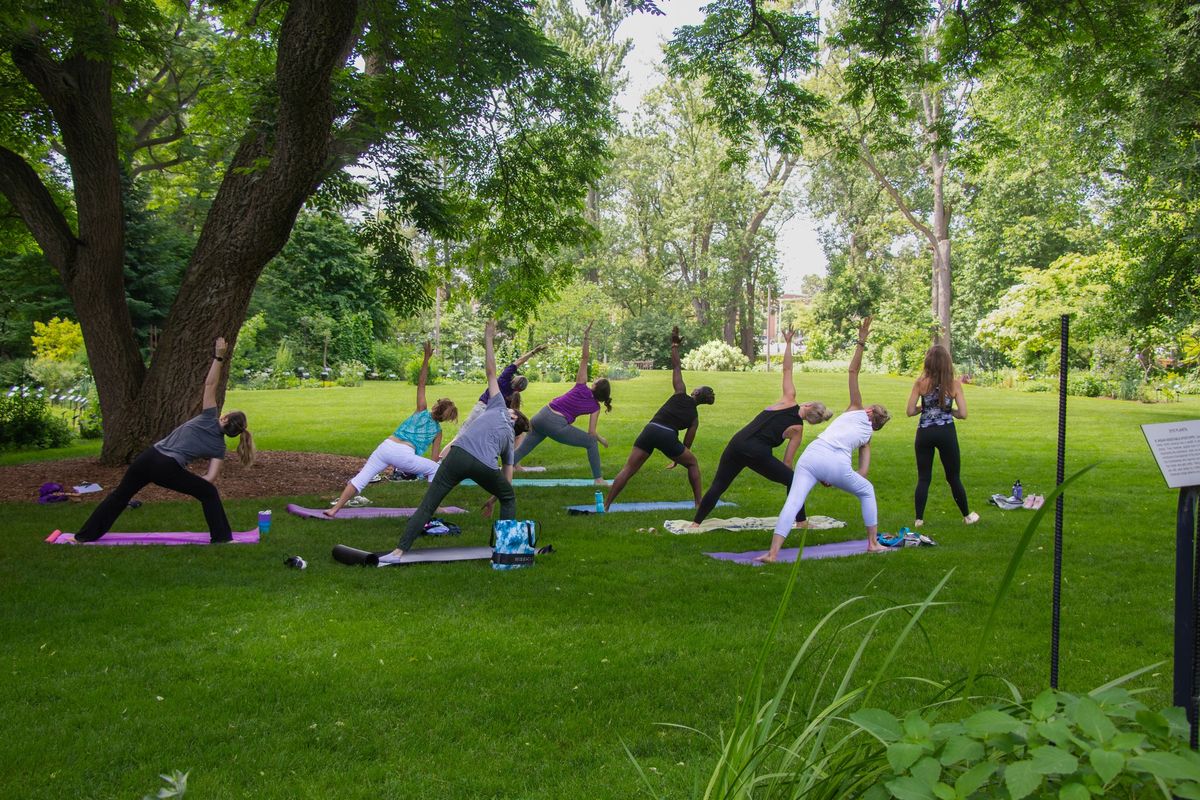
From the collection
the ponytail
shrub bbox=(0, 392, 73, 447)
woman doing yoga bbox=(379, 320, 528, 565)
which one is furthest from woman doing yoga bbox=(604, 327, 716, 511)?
shrub bbox=(0, 392, 73, 447)

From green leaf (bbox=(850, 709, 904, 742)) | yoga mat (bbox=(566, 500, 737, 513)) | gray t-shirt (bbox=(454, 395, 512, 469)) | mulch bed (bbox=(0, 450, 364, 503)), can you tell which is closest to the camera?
green leaf (bbox=(850, 709, 904, 742))

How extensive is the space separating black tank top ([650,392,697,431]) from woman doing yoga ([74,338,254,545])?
4.42m

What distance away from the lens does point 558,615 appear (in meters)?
6.08

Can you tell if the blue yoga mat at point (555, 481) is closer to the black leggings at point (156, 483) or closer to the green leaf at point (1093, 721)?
the black leggings at point (156, 483)

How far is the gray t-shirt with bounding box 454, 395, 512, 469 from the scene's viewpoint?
7508 millimetres

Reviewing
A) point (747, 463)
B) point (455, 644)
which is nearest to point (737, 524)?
point (747, 463)

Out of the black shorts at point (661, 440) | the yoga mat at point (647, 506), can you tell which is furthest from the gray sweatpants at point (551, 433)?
the black shorts at point (661, 440)

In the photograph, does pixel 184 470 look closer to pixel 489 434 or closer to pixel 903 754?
pixel 489 434

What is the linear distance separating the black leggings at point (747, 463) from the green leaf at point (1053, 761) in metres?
7.06

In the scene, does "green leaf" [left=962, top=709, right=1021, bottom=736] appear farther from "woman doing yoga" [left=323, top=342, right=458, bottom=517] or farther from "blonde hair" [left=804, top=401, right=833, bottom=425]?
"woman doing yoga" [left=323, top=342, right=458, bottom=517]

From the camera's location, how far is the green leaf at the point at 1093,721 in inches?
61.8

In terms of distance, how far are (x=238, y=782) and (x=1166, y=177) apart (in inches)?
681

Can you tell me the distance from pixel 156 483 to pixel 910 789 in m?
8.06

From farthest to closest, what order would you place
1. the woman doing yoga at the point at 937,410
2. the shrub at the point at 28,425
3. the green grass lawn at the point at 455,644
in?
the shrub at the point at 28,425 < the woman doing yoga at the point at 937,410 < the green grass lawn at the point at 455,644
